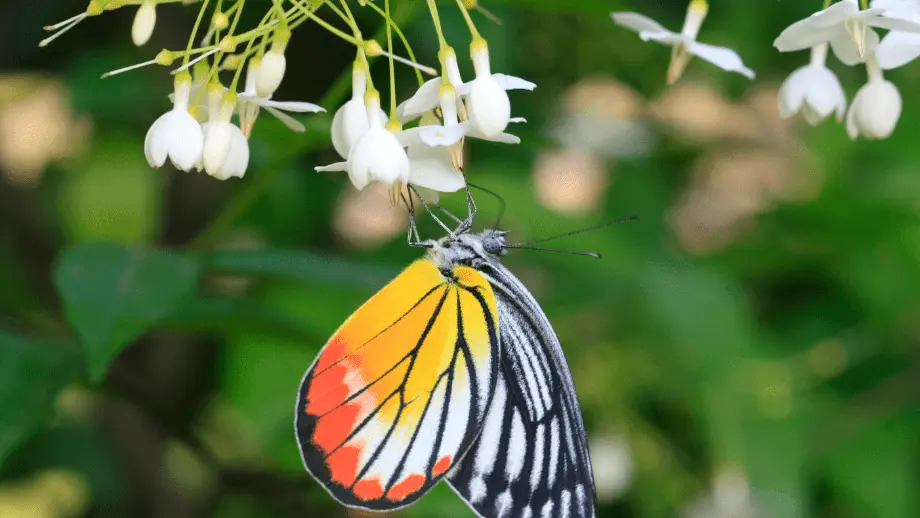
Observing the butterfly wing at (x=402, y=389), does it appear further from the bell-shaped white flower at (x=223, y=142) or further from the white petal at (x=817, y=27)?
the white petal at (x=817, y=27)

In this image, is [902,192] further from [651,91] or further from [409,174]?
[409,174]

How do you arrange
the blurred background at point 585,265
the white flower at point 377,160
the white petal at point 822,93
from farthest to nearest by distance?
the blurred background at point 585,265
the white petal at point 822,93
the white flower at point 377,160

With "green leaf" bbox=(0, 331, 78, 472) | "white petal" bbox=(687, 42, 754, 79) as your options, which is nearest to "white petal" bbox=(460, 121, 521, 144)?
"white petal" bbox=(687, 42, 754, 79)

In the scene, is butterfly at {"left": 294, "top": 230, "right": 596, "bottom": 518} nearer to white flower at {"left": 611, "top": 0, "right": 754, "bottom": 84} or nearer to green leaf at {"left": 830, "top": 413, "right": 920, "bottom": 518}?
white flower at {"left": 611, "top": 0, "right": 754, "bottom": 84}

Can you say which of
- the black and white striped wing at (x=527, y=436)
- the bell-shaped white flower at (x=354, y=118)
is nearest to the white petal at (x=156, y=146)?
the bell-shaped white flower at (x=354, y=118)

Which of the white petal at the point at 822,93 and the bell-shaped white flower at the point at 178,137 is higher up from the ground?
the white petal at the point at 822,93

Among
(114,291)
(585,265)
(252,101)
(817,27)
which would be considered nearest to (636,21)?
(817,27)

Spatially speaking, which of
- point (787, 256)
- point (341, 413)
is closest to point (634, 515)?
point (787, 256)
